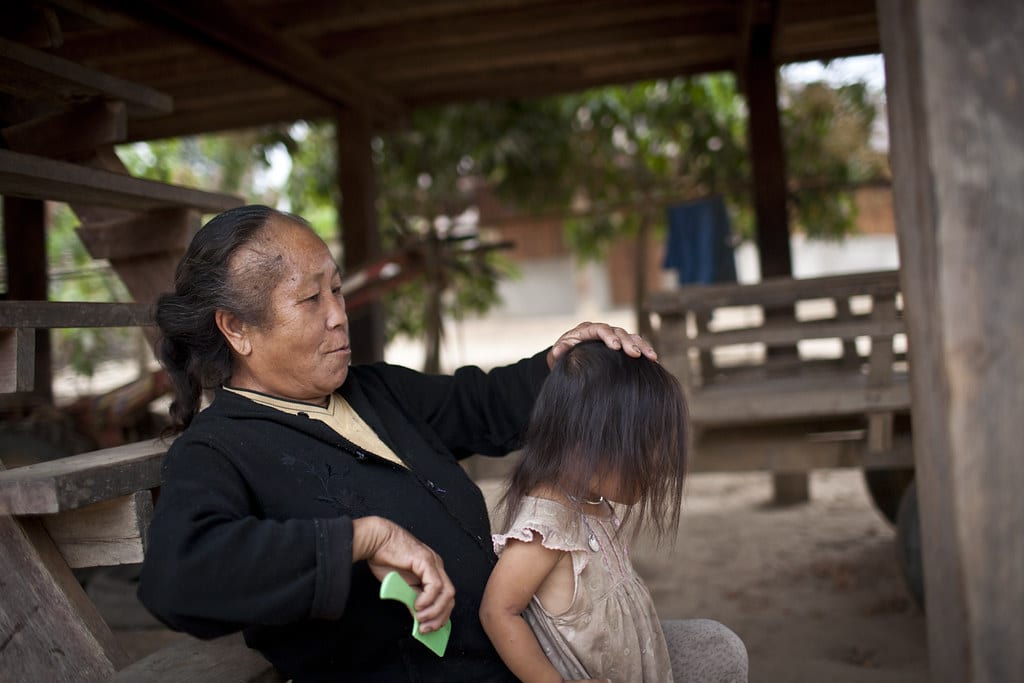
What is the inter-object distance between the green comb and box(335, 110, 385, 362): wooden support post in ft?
14.2

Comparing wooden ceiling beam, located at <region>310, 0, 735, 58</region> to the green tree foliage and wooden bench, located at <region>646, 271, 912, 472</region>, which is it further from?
the green tree foliage

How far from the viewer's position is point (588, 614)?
5.35 feet

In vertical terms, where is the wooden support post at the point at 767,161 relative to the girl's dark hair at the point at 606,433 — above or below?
above

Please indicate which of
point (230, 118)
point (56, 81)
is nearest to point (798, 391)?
point (56, 81)

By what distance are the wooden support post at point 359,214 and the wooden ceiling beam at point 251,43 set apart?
0.54 ft

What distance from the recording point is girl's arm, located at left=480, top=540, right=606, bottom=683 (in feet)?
5.11

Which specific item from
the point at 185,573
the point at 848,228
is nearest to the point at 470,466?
the point at 185,573

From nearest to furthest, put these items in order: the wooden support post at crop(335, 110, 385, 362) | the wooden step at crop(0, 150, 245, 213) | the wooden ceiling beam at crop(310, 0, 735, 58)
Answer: the wooden step at crop(0, 150, 245, 213) < the wooden ceiling beam at crop(310, 0, 735, 58) < the wooden support post at crop(335, 110, 385, 362)

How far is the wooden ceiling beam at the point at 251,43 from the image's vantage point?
3.59m

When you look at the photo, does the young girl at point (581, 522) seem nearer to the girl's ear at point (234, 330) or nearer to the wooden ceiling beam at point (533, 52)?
the girl's ear at point (234, 330)

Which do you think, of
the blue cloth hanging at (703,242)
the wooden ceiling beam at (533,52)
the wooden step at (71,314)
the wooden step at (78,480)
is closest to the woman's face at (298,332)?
the wooden step at (78,480)

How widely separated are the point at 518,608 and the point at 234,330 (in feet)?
2.67

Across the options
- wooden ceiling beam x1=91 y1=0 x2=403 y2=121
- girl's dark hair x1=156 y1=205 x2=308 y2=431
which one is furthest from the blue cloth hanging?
girl's dark hair x1=156 y1=205 x2=308 y2=431

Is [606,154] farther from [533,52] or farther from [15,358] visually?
[15,358]
